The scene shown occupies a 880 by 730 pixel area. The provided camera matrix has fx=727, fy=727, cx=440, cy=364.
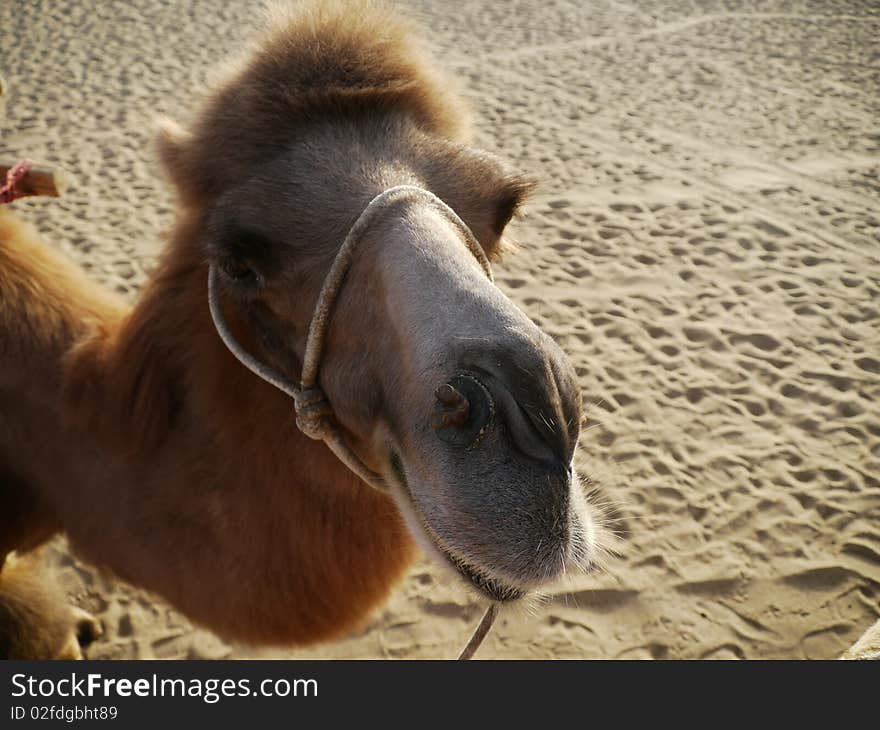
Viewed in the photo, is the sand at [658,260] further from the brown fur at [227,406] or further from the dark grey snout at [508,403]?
the dark grey snout at [508,403]

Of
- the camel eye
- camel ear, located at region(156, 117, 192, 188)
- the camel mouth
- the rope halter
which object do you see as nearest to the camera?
the camel mouth

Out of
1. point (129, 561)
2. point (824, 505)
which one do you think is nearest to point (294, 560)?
point (129, 561)

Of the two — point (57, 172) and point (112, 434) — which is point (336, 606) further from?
point (57, 172)

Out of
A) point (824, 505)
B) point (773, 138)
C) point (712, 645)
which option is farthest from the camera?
point (773, 138)

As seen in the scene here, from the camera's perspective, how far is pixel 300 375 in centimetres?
172

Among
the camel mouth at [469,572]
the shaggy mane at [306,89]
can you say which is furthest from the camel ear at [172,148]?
the camel mouth at [469,572]

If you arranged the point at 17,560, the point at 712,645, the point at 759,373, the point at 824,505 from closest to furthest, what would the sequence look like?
the point at 17,560 → the point at 712,645 → the point at 824,505 → the point at 759,373

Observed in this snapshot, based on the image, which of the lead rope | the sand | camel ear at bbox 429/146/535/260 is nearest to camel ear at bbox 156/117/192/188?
the sand

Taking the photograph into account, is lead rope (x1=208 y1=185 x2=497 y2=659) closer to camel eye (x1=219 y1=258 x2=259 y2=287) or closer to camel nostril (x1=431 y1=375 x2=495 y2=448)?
camel eye (x1=219 y1=258 x2=259 y2=287)

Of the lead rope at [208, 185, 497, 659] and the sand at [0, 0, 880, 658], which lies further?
the sand at [0, 0, 880, 658]

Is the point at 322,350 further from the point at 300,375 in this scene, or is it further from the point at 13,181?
the point at 13,181

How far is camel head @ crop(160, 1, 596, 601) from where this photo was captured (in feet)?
4.07

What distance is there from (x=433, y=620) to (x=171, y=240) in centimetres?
216

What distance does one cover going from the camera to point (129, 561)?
2.01m
